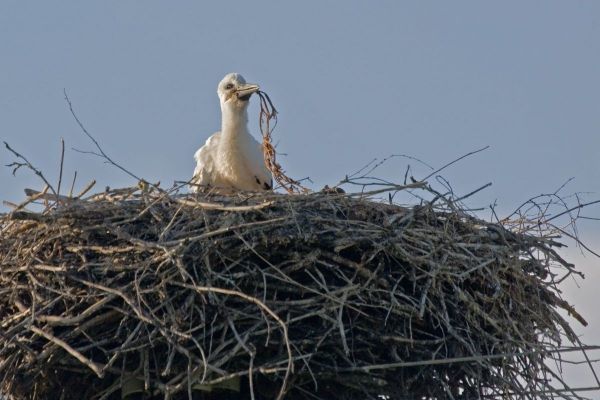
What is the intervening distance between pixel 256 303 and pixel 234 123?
2.79 meters

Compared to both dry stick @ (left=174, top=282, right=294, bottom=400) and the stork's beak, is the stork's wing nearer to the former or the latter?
the stork's beak

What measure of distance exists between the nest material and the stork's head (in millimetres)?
2077

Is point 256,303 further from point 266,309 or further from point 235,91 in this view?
point 235,91

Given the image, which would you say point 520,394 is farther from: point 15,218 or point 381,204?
point 15,218

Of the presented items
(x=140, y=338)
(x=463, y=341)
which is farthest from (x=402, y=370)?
(x=140, y=338)

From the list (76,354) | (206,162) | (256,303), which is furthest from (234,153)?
(76,354)

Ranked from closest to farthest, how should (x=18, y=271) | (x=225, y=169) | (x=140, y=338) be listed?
(x=140, y=338), (x=18, y=271), (x=225, y=169)

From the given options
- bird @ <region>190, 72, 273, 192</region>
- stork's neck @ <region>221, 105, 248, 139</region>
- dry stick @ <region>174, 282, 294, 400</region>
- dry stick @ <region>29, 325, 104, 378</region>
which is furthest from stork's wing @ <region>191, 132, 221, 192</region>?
dry stick @ <region>29, 325, 104, 378</region>

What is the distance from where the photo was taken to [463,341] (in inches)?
254

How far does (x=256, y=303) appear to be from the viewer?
20.7 ft

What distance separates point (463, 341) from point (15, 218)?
7.52 feet

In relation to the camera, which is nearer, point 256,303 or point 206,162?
point 256,303

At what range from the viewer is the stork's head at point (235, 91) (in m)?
9.00

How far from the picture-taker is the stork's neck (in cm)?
888
